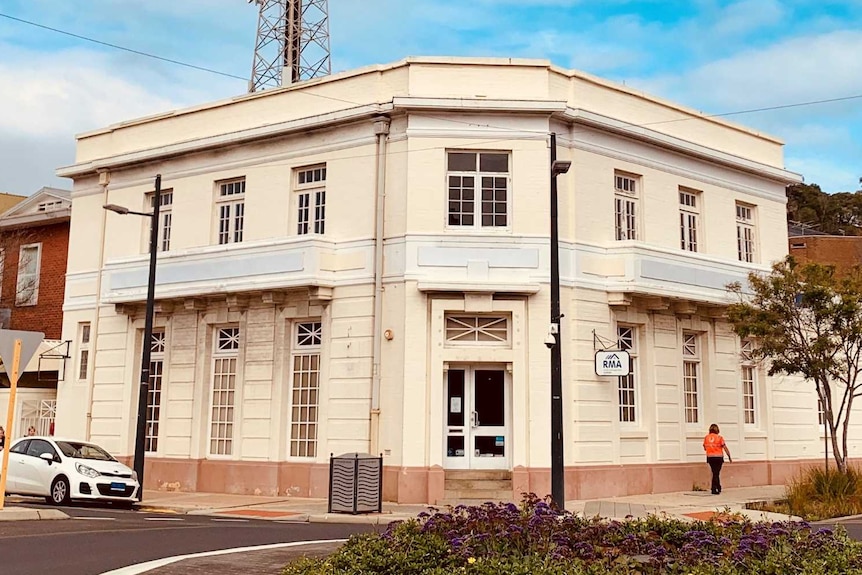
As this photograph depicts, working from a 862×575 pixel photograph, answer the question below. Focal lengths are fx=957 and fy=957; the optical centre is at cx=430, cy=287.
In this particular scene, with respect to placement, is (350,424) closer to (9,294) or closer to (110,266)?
(110,266)

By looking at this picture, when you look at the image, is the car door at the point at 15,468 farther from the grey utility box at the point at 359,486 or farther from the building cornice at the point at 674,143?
the building cornice at the point at 674,143

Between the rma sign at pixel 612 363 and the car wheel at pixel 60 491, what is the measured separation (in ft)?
35.8

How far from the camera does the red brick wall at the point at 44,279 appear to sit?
28375 mm

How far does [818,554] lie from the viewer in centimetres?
735

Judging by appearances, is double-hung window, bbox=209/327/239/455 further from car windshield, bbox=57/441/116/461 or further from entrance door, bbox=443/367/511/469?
entrance door, bbox=443/367/511/469

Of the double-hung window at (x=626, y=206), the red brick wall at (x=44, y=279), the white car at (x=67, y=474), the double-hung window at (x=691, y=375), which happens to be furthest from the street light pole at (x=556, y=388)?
the red brick wall at (x=44, y=279)

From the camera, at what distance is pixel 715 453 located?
21.1m

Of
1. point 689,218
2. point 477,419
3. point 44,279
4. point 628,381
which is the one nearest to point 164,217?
point 44,279

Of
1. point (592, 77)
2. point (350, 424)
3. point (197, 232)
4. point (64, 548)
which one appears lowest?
point (64, 548)

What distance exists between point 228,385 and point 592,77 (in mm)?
11041

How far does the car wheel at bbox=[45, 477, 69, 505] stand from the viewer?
18.5 meters

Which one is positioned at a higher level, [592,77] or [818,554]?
[592,77]

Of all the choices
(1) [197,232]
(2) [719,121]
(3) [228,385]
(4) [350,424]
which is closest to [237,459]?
(3) [228,385]

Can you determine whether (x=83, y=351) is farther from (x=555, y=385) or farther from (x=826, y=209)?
(x=826, y=209)
